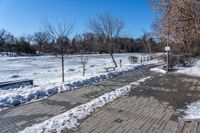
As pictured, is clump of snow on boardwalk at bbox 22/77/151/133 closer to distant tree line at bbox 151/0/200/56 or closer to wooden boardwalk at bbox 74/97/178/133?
wooden boardwalk at bbox 74/97/178/133

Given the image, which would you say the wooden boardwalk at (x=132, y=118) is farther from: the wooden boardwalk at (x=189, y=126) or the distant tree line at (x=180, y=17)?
the distant tree line at (x=180, y=17)

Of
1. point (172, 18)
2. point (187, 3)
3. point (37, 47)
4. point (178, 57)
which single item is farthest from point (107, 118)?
point (37, 47)

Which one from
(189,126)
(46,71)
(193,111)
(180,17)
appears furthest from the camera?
(46,71)

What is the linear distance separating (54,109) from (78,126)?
5.22 feet

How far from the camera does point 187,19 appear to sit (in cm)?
1050

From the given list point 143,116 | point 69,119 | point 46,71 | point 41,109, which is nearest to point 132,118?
point 143,116

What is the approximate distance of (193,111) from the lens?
6.36 metres

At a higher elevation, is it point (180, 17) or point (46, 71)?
point (180, 17)

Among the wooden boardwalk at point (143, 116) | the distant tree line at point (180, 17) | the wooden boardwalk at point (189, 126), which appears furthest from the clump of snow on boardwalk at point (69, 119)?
the distant tree line at point (180, 17)

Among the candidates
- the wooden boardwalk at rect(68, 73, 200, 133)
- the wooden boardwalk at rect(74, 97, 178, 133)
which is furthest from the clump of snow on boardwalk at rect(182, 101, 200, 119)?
the wooden boardwalk at rect(74, 97, 178, 133)

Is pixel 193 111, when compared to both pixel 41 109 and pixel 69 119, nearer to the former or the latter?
pixel 69 119

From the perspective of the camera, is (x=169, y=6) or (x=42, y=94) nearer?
(x=42, y=94)

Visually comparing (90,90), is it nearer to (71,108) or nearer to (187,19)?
(71,108)

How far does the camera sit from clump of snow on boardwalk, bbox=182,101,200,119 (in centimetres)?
582
